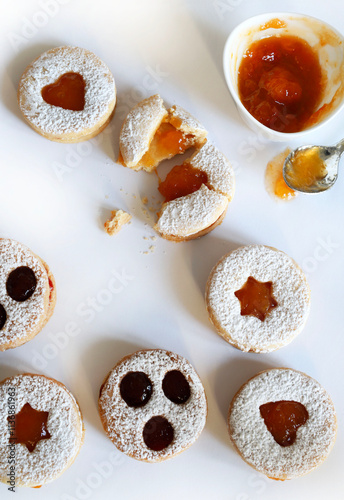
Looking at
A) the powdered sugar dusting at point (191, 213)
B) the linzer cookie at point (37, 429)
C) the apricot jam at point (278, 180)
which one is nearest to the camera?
the linzer cookie at point (37, 429)

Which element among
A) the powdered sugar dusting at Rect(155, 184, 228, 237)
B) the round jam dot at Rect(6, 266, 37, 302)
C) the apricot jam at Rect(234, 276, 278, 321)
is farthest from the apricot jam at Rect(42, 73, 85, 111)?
the apricot jam at Rect(234, 276, 278, 321)

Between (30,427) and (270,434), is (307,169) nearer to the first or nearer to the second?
(270,434)

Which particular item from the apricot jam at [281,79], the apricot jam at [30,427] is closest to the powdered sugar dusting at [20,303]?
the apricot jam at [30,427]

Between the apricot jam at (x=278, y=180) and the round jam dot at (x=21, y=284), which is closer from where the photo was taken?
the round jam dot at (x=21, y=284)

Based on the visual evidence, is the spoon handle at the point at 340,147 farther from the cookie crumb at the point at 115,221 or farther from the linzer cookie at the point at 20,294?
the linzer cookie at the point at 20,294

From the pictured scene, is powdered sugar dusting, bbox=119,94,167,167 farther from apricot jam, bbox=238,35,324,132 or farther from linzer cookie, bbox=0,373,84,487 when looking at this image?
linzer cookie, bbox=0,373,84,487

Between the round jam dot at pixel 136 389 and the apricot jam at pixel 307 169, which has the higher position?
the apricot jam at pixel 307 169

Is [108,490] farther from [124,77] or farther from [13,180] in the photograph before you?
[124,77]

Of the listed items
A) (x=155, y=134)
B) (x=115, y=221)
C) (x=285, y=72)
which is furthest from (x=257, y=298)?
(x=285, y=72)

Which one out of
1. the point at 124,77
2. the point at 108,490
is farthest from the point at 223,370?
the point at 124,77
